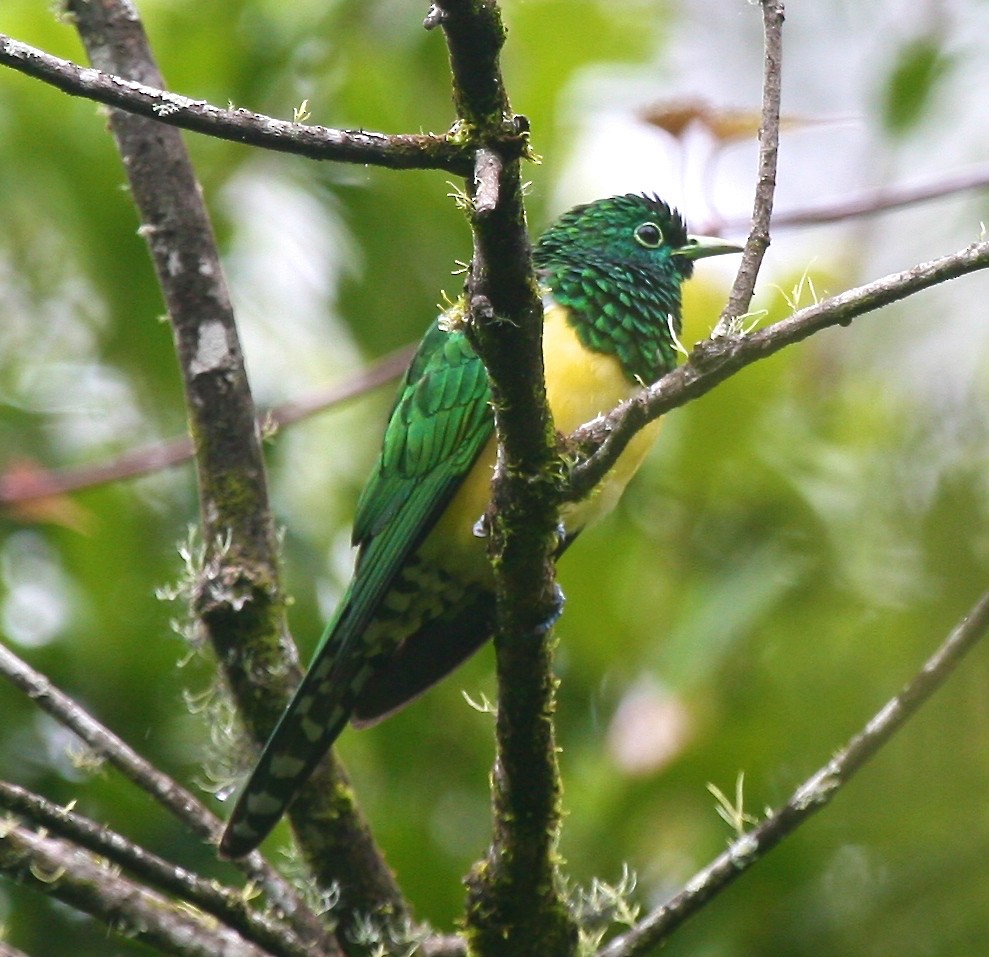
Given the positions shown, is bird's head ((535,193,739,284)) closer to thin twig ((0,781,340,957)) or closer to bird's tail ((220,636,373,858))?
bird's tail ((220,636,373,858))

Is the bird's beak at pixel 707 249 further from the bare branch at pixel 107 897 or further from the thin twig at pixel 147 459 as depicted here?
the bare branch at pixel 107 897

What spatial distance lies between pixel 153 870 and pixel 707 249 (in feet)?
8.81

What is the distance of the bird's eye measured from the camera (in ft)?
15.9

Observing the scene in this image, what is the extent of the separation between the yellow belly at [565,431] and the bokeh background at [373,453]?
552mm

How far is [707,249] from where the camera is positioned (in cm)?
485

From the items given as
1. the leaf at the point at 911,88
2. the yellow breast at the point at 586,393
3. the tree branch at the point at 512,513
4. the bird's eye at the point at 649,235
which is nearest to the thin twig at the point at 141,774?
the tree branch at the point at 512,513

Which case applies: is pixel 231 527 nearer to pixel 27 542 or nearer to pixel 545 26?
pixel 27 542

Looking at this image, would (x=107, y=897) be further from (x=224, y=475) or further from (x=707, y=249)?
(x=707, y=249)

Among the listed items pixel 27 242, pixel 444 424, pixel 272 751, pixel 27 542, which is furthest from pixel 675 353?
pixel 27 242

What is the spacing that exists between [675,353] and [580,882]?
1.57 m

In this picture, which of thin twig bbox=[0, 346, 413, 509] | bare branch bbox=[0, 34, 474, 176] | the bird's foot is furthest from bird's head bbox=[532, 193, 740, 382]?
bare branch bbox=[0, 34, 474, 176]

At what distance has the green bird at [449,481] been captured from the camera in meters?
4.17

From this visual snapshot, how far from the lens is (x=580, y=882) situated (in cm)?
427

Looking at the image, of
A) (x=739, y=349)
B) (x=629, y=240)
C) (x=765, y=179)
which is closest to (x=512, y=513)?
(x=739, y=349)
